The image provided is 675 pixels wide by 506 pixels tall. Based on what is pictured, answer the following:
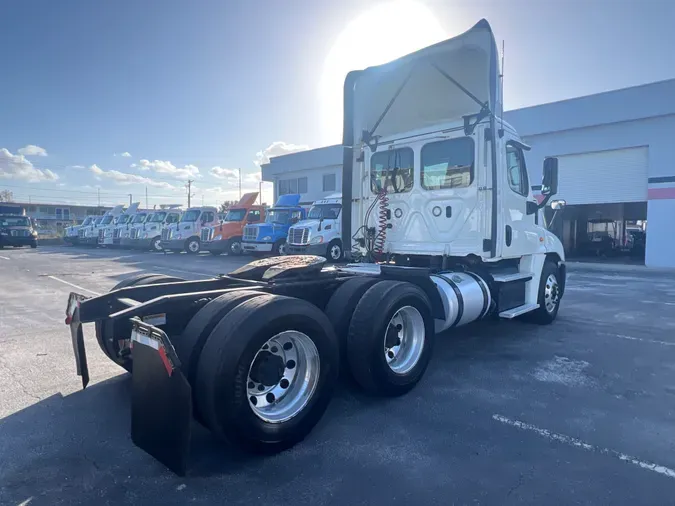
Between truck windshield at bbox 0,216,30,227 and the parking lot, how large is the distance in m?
29.2

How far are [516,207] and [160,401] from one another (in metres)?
5.45

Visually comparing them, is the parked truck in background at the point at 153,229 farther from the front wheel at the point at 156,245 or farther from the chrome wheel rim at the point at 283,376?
the chrome wheel rim at the point at 283,376

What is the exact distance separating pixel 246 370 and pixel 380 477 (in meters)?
1.09

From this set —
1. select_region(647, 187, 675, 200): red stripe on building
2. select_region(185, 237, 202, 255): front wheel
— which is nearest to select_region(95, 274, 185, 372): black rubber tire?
select_region(647, 187, 675, 200): red stripe on building

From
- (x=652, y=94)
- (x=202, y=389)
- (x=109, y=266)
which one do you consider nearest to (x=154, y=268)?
(x=109, y=266)

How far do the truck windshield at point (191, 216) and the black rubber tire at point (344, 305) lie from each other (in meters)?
22.7

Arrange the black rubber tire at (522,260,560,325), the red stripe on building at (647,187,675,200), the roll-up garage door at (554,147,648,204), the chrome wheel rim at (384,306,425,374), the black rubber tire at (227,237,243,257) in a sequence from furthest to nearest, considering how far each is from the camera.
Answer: the black rubber tire at (227,237,243,257) → the roll-up garage door at (554,147,648,204) → the red stripe on building at (647,187,675,200) → the black rubber tire at (522,260,560,325) → the chrome wheel rim at (384,306,425,374)

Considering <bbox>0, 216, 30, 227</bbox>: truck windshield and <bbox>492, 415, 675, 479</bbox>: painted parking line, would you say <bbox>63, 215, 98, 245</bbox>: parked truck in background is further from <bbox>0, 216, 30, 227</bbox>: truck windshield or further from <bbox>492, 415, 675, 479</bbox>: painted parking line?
<bbox>492, 415, 675, 479</bbox>: painted parking line

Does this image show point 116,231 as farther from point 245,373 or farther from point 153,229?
point 245,373

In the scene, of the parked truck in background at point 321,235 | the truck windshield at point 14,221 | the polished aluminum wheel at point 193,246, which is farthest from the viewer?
the truck windshield at point 14,221

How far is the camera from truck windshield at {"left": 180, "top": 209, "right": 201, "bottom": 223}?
2566cm

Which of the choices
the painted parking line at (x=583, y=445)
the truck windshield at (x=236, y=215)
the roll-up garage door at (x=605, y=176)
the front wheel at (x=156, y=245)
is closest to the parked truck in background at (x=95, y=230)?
the front wheel at (x=156, y=245)

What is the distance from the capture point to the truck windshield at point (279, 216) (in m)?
21.9

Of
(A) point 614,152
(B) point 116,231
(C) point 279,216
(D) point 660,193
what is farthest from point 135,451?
(B) point 116,231
